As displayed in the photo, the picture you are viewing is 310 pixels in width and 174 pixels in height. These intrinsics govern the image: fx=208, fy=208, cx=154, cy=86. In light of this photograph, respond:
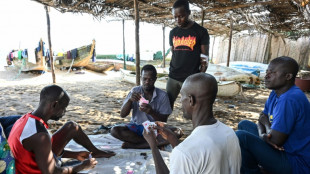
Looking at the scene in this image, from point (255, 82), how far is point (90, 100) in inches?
287

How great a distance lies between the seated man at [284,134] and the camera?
5.39ft

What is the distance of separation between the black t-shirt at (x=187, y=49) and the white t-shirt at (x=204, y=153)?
217 cm

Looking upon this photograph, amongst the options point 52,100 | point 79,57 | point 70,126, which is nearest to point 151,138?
point 52,100

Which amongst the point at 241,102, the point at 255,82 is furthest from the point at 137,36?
the point at 255,82

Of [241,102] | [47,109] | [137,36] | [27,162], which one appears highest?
[137,36]

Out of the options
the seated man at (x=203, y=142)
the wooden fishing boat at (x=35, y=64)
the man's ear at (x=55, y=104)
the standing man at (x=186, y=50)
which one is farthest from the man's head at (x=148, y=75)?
the wooden fishing boat at (x=35, y=64)

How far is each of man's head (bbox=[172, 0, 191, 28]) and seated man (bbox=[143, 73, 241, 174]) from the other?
1.96 metres

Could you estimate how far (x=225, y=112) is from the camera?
5.48 metres

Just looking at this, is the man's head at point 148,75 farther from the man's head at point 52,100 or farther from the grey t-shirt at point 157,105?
the man's head at point 52,100

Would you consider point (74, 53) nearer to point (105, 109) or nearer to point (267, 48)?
point (105, 109)

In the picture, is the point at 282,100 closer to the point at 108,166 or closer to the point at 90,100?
the point at 108,166

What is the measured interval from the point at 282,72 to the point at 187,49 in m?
1.59

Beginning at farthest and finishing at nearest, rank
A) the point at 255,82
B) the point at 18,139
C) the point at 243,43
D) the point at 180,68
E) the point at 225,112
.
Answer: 1. the point at 243,43
2. the point at 255,82
3. the point at 225,112
4. the point at 180,68
5. the point at 18,139

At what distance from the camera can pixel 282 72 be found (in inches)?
71.8
